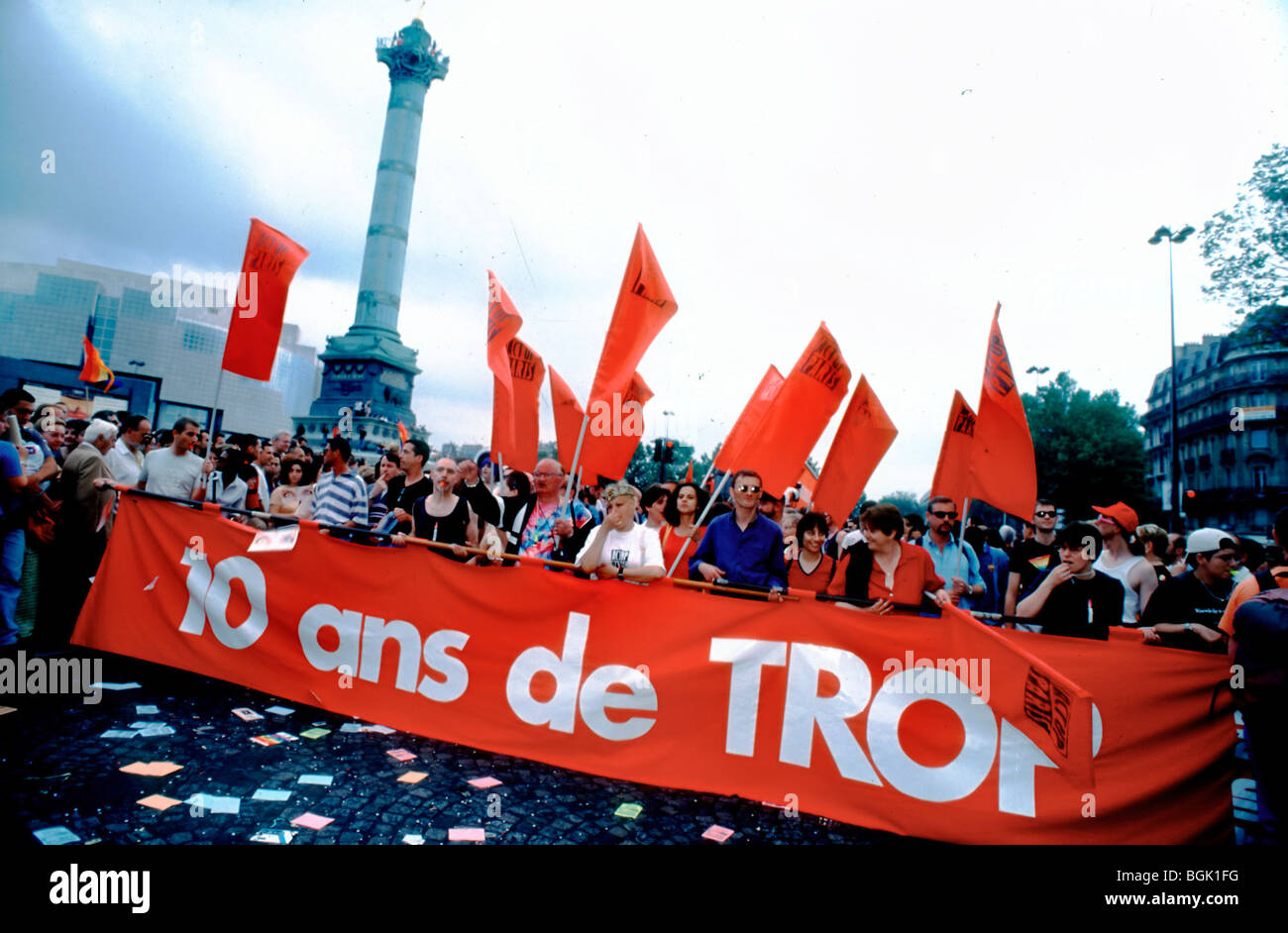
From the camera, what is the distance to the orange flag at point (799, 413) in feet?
17.6

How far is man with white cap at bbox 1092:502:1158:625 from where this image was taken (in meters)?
5.22

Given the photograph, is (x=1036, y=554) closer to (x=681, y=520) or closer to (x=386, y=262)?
(x=681, y=520)

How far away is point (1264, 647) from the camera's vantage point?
271cm

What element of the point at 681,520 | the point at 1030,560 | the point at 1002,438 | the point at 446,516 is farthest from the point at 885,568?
the point at 446,516

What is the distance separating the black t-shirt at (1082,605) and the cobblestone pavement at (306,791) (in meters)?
1.56

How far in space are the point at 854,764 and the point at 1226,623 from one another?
223 cm

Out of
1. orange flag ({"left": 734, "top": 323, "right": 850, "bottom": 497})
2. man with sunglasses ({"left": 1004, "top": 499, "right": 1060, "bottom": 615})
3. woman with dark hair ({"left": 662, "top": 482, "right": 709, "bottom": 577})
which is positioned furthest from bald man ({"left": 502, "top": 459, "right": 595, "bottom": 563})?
man with sunglasses ({"left": 1004, "top": 499, "right": 1060, "bottom": 615})

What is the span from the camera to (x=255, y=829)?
312 centimetres

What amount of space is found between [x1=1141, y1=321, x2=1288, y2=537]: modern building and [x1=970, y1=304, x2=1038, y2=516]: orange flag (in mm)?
53309

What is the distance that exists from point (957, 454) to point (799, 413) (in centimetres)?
135

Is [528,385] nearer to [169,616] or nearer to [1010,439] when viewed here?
[169,616]

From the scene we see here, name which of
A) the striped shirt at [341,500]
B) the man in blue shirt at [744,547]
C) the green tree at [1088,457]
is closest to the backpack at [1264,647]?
the man in blue shirt at [744,547]

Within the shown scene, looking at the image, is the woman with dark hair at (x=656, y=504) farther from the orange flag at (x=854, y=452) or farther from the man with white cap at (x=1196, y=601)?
the man with white cap at (x=1196, y=601)
